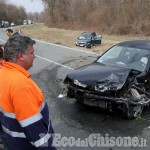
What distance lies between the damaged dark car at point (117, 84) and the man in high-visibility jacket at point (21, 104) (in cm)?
374

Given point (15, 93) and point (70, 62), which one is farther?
point (70, 62)

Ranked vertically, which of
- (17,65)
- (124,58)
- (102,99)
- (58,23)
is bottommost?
(58,23)

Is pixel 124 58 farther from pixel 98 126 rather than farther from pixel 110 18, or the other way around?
pixel 110 18

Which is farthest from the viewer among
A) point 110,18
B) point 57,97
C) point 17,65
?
point 110,18

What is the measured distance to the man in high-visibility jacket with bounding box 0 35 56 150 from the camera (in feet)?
7.84

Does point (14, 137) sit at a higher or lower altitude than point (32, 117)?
lower

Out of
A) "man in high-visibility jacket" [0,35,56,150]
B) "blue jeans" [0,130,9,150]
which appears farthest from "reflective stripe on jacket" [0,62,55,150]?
"blue jeans" [0,130,9,150]

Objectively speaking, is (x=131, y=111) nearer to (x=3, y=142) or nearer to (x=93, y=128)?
(x=93, y=128)

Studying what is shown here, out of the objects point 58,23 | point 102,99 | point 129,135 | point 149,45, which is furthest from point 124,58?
point 58,23

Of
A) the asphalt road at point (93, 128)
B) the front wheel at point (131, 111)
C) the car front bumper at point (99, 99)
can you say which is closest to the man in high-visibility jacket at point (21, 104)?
the asphalt road at point (93, 128)

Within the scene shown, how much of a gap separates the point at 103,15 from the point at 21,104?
45071 millimetres

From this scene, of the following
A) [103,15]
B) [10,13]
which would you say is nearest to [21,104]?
[103,15]

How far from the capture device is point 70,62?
1485cm

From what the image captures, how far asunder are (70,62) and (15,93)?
41.0 feet
